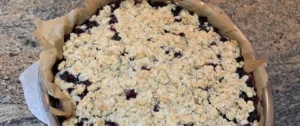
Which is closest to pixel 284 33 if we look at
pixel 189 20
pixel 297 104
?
pixel 297 104

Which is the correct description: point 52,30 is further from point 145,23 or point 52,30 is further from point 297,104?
point 297,104

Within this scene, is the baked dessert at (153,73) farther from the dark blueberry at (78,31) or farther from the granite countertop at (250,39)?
the granite countertop at (250,39)

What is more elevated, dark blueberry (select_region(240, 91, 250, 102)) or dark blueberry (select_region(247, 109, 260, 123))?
dark blueberry (select_region(240, 91, 250, 102))

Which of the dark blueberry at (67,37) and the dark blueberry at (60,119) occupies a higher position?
the dark blueberry at (67,37)

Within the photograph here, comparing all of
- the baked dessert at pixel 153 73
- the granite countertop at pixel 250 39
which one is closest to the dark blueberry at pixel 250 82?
the baked dessert at pixel 153 73

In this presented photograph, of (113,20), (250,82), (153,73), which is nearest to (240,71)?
(250,82)

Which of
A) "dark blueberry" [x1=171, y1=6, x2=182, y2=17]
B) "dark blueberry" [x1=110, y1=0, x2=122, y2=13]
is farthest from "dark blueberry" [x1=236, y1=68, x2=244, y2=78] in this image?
"dark blueberry" [x1=110, y1=0, x2=122, y2=13]

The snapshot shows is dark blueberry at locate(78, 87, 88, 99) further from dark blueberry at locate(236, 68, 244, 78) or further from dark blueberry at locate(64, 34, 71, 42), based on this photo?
dark blueberry at locate(236, 68, 244, 78)

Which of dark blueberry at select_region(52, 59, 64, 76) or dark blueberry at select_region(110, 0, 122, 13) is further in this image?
dark blueberry at select_region(110, 0, 122, 13)
